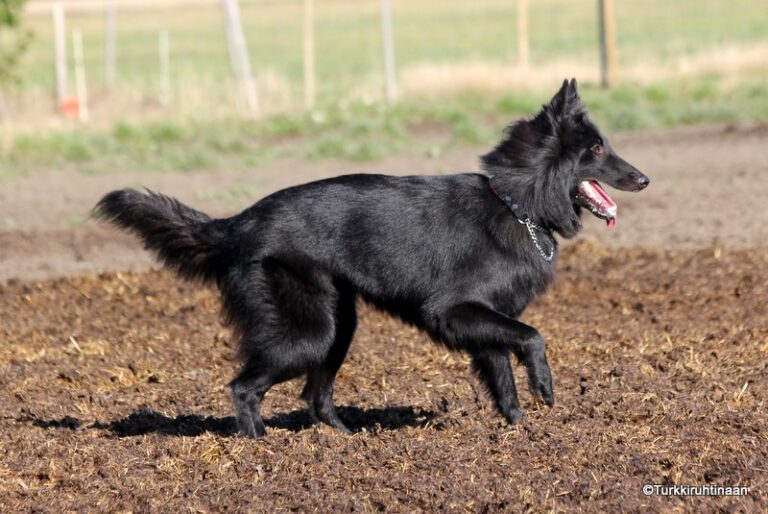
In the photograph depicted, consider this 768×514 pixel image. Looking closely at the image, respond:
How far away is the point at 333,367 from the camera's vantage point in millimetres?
6637

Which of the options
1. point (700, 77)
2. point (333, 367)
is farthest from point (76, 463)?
point (700, 77)

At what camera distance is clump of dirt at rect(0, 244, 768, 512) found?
524cm

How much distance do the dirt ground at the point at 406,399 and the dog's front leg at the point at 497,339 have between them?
238 millimetres

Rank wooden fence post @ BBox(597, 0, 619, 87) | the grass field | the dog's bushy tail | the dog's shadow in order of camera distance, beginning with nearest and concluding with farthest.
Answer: the dog's bushy tail → the dog's shadow → the grass field → wooden fence post @ BBox(597, 0, 619, 87)

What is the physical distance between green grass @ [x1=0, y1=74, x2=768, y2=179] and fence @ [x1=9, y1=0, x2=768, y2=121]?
47.7 inches

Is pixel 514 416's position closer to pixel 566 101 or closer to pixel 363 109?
pixel 566 101

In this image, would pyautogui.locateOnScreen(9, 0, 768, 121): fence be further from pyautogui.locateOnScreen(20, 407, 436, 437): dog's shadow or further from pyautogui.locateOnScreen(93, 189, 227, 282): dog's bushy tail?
pyautogui.locateOnScreen(93, 189, 227, 282): dog's bushy tail

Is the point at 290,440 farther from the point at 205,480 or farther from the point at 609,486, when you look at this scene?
the point at 609,486

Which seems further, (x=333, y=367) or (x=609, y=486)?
(x=333, y=367)

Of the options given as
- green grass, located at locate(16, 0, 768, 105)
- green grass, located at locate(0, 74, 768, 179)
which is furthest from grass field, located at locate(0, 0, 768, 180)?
green grass, located at locate(16, 0, 768, 105)

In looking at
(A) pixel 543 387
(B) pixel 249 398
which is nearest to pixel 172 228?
(B) pixel 249 398

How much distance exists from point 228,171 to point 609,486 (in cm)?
1159

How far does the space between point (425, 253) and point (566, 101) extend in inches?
41.7

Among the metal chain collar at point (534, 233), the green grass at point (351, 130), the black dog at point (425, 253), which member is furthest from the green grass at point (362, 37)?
the metal chain collar at point (534, 233)
